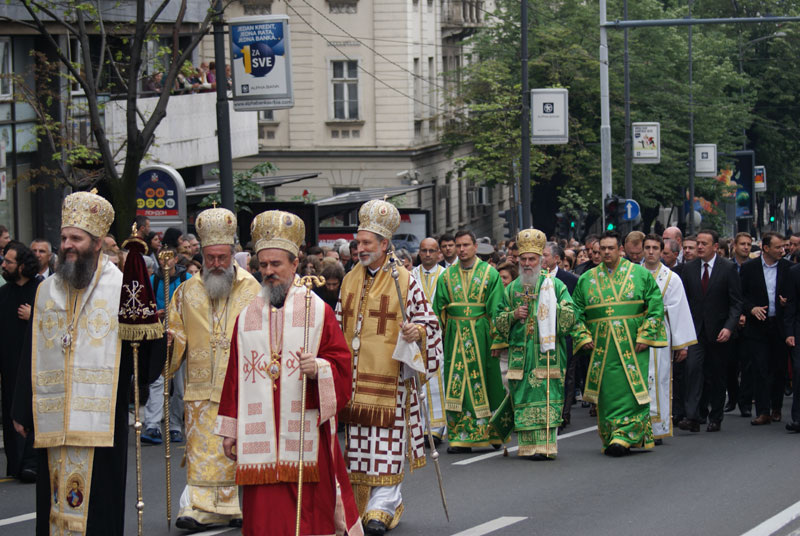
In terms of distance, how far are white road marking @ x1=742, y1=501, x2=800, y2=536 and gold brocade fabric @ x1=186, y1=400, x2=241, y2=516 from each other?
3.35 m

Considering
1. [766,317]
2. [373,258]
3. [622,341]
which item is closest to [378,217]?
[373,258]

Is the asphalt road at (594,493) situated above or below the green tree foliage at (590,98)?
below

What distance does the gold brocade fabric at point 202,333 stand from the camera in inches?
368

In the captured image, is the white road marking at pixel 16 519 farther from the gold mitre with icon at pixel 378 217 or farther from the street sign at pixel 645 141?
the street sign at pixel 645 141

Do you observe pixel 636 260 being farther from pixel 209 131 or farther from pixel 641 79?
pixel 641 79

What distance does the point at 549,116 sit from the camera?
93.9 ft

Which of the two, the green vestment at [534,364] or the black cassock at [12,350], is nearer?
the black cassock at [12,350]

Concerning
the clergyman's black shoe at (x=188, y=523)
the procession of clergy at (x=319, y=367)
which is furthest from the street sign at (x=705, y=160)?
the clergyman's black shoe at (x=188, y=523)

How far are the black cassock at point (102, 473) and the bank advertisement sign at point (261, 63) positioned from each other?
10786 mm

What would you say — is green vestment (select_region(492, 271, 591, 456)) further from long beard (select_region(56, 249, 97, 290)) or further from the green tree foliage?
the green tree foliage

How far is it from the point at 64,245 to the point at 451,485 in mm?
4329

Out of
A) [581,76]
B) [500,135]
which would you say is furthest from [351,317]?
[581,76]

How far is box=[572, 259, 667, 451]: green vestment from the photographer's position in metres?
12.5

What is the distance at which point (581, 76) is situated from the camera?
44.8m
